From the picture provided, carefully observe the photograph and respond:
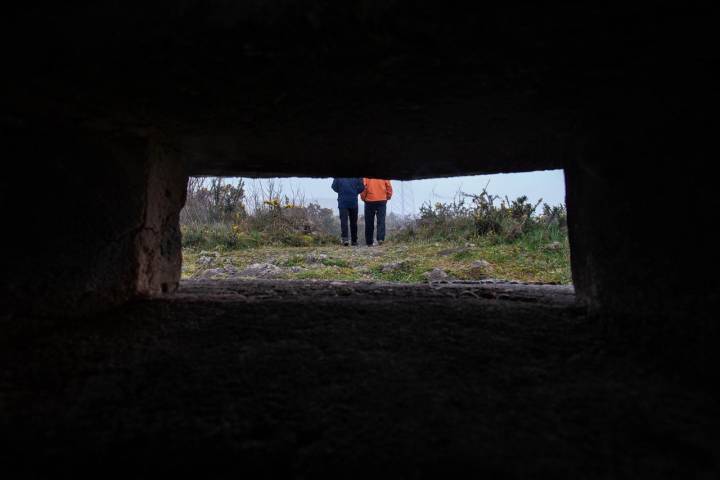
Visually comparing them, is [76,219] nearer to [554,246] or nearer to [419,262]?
[419,262]

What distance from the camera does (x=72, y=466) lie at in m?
0.60

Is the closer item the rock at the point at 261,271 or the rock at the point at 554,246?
the rock at the point at 261,271

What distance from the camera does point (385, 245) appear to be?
601 cm

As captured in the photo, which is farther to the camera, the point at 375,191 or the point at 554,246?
the point at 375,191

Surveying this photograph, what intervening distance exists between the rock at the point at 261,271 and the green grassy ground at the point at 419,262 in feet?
0.28

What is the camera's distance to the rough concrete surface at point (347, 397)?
59 cm

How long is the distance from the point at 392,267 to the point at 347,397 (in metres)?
3.02

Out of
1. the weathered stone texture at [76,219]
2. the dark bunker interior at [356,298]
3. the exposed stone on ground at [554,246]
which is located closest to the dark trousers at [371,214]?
the exposed stone on ground at [554,246]

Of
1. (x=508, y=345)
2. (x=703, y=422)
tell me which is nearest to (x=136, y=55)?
(x=508, y=345)

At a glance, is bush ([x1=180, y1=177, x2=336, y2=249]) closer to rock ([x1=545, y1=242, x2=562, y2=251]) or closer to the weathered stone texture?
rock ([x1=545, y1=242, x2=562, y2=251])

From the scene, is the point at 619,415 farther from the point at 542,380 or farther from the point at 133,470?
the point at 133,470

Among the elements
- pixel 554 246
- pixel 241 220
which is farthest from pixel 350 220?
pixel 554 246

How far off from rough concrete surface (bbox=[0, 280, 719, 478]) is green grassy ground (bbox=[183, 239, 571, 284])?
219 cm

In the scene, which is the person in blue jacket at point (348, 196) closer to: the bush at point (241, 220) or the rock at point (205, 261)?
the bush at point (241, 220)
